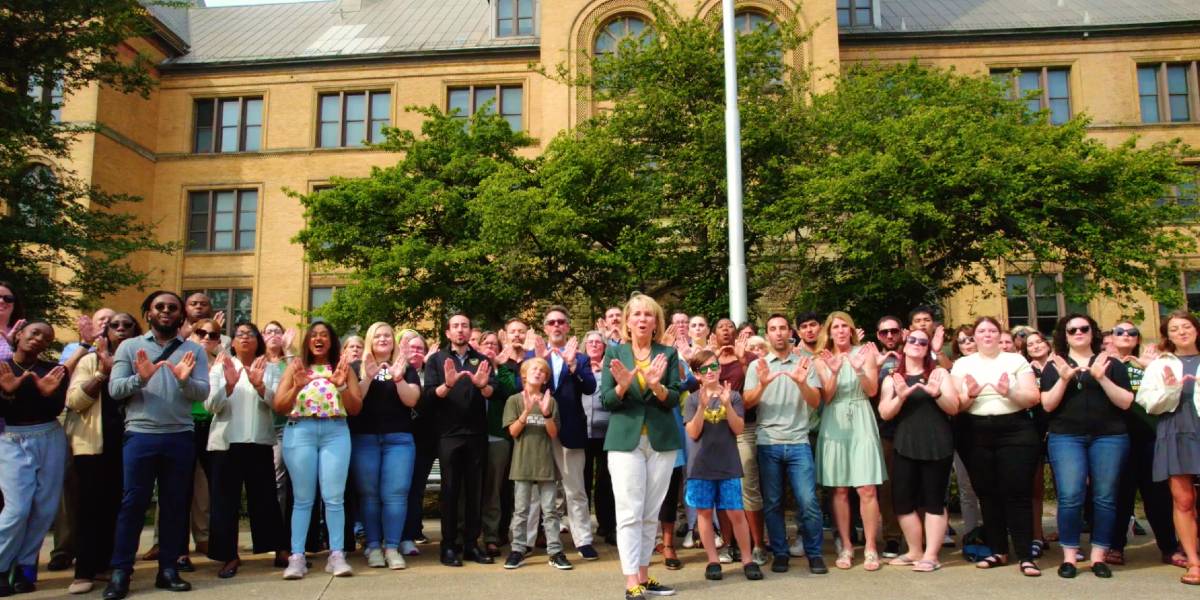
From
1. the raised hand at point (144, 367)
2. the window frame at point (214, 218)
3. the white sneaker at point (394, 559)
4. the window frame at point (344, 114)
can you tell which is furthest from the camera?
the window frame at point (344, 114)

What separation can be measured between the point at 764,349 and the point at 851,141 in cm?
1187

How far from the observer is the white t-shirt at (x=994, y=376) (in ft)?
22.0

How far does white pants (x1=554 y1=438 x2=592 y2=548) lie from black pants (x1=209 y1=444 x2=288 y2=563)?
245 cm

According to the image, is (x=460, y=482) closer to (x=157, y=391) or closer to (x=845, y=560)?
(x=157, y=391)

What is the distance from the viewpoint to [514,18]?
103ft

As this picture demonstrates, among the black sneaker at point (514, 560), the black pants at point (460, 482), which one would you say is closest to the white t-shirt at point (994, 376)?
the black sneaker at point (514, 560)

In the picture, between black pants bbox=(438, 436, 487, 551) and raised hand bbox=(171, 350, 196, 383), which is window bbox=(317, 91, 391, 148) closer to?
black pants bbox=(438, 436, 487, 551)

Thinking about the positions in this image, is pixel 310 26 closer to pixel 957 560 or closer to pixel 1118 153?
pixel 1118 153

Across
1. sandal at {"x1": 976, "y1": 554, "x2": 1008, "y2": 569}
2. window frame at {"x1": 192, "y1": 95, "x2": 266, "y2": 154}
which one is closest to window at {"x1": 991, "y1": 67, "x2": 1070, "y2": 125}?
window frame at {"x1": 192, "y1": 95, "x2": 266, "y2": 154}

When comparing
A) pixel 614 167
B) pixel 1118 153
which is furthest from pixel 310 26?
pixel 1118 153

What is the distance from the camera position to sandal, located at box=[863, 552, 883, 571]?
673 centimetres

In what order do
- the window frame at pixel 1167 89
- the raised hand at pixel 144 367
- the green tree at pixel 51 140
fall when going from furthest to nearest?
1. the window frame at pixel 1167 89
2. the green tree at pixel 51 140
3. the raised hand at pixel 144 367

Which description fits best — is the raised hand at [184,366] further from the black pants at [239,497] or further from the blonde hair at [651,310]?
the blonde hair at [651,310]

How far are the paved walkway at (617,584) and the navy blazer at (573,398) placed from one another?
1.10 m
